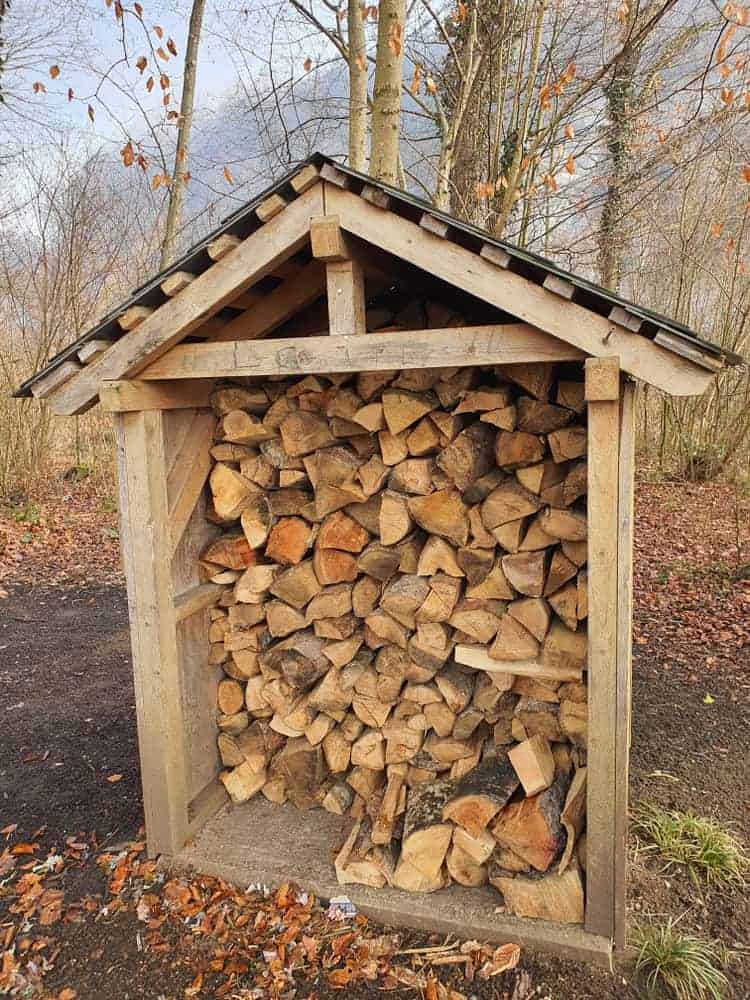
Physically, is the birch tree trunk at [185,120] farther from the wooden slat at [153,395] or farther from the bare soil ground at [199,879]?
the wooden slat at [153,395]

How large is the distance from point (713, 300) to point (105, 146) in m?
9.33

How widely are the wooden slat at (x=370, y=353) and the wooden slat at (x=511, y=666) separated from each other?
120cm

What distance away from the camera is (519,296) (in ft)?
7.61

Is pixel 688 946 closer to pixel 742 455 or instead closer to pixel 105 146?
pixel 742 455

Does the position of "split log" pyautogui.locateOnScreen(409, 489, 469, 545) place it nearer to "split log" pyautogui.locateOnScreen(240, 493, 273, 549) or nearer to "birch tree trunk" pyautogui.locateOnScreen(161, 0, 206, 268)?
"split log" pyautogui.locateOnScreen(240, 493, 273, 549)

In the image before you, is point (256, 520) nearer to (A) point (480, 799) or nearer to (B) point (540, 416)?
(B) point (540, 416)

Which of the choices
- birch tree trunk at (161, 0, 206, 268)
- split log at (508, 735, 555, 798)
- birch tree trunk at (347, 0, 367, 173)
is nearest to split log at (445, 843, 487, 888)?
split log at (508, 735, 555, 798)

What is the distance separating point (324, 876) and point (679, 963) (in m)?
1.39

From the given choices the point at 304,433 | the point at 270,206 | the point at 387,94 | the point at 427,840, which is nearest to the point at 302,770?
the point at 427,840

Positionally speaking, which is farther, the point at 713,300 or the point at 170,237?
the point at 713,300

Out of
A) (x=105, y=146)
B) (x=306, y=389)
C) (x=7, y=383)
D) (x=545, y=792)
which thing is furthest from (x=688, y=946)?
(x=105, y=146)

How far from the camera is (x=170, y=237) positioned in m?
7.13

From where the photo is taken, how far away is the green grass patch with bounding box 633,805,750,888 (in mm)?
3016

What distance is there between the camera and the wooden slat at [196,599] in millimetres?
3146
